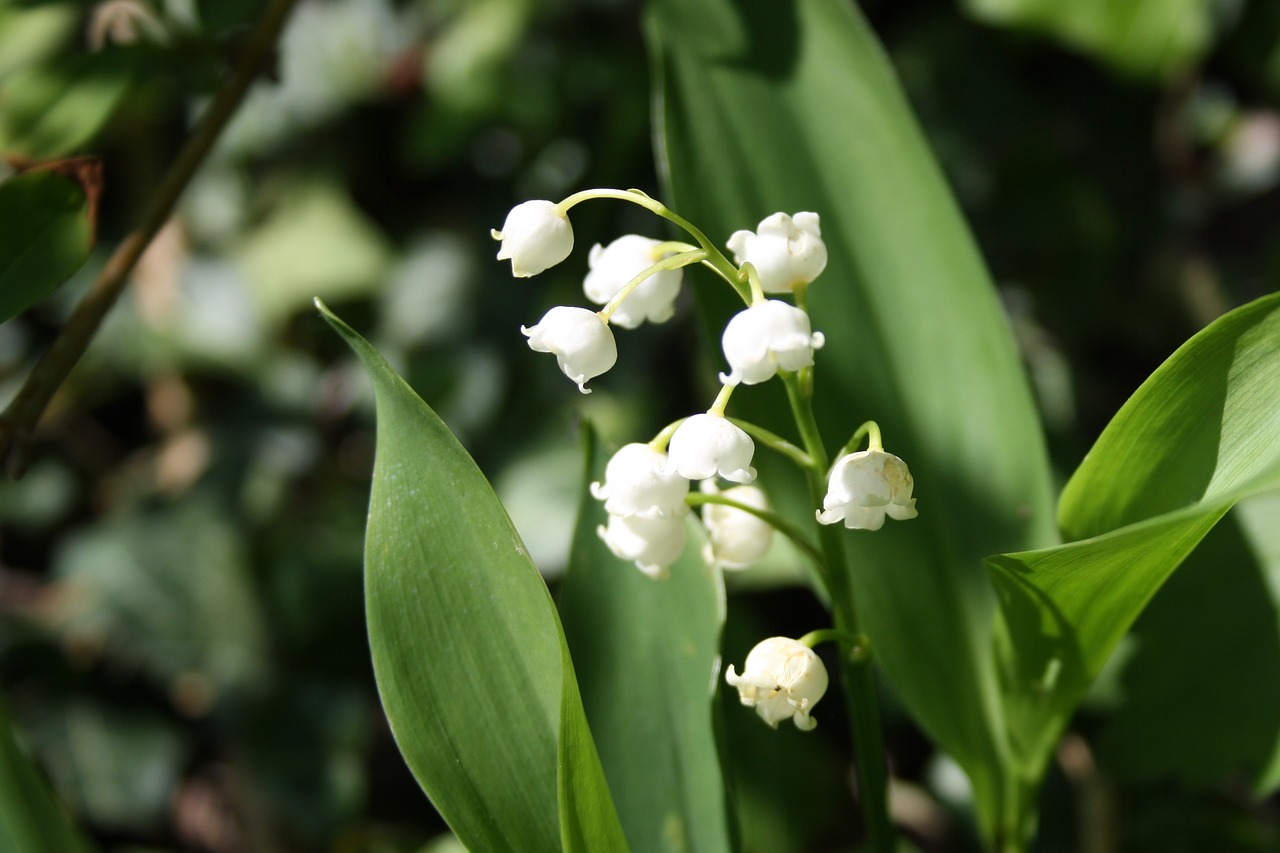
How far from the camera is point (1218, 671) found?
82 cm

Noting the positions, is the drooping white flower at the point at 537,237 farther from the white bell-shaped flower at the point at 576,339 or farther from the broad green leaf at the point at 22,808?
the broad green leaf at the point at 22,808

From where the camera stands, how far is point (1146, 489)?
58 centimetres

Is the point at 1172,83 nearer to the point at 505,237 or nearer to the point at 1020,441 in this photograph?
the point at 1020,441

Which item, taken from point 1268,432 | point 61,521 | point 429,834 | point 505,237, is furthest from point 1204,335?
point 61,521

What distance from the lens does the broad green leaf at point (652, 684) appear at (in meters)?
0.65

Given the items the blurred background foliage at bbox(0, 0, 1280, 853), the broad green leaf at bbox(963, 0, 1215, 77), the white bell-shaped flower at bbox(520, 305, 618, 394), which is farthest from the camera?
the blurred background foliage at bbox(0, 0, 1280, 853)

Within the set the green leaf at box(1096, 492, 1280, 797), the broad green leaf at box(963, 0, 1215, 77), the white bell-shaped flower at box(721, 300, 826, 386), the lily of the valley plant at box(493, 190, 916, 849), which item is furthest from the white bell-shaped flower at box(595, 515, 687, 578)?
the broad green leaf at box(963, 0, 1215, 77)

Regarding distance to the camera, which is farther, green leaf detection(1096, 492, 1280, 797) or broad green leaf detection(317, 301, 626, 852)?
green leaf detection(1096, 492, 1280, 797)

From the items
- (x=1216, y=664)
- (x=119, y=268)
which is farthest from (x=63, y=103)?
(x=1216, y=664)

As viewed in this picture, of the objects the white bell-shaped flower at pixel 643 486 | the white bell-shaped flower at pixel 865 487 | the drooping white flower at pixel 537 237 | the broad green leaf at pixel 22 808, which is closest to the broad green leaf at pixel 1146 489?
the white bell-shaped flower at pixel 865 487

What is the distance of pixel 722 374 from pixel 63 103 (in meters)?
0.61

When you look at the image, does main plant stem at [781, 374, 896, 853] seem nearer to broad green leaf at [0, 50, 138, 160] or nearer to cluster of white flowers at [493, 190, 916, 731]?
cluster of white flowers at [493, 190, 916, 731]

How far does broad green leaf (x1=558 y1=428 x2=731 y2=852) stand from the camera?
648 mm

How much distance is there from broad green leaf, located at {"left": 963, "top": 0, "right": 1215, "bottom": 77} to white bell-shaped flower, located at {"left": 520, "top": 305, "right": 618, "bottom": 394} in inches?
29.8
